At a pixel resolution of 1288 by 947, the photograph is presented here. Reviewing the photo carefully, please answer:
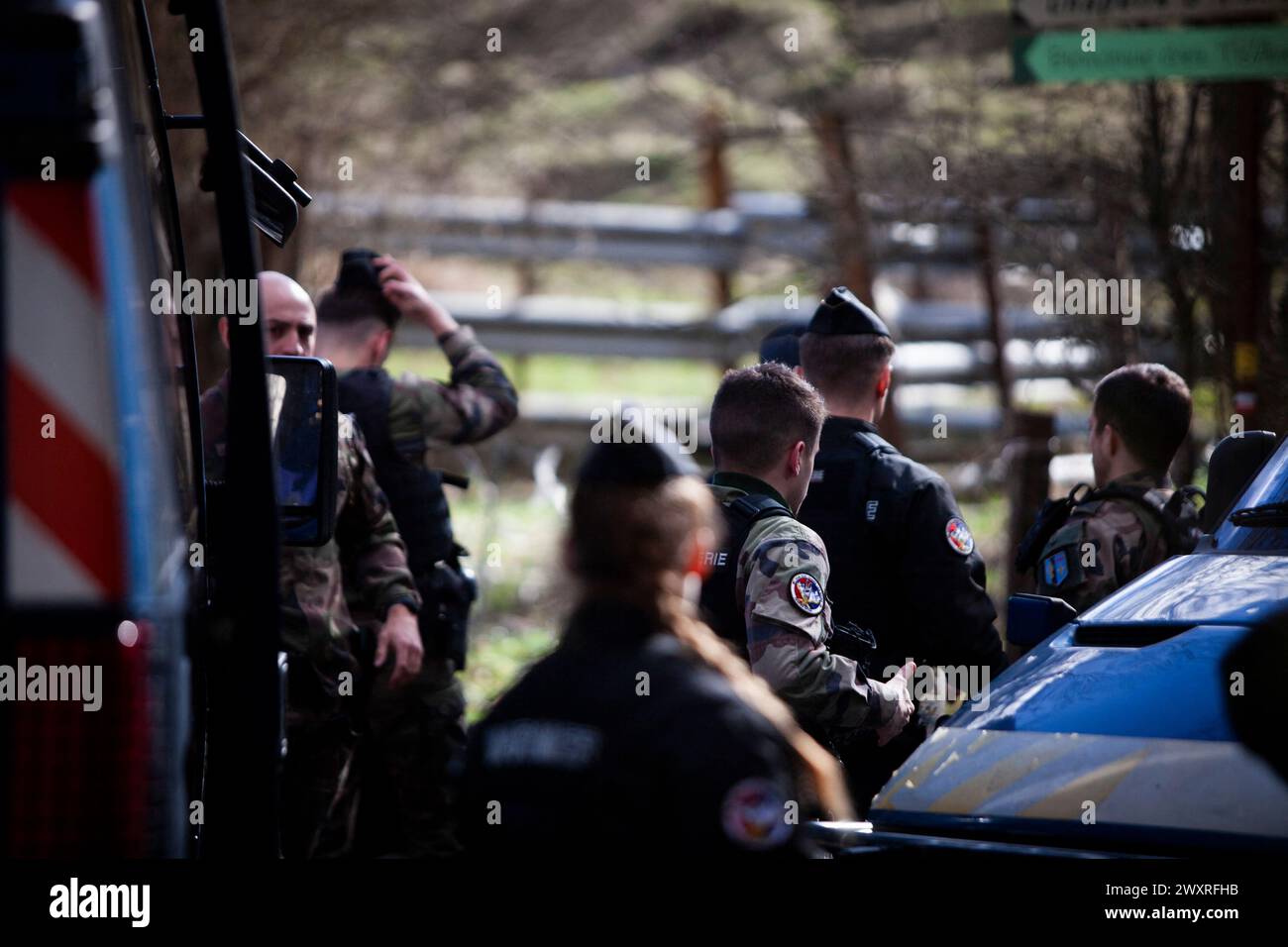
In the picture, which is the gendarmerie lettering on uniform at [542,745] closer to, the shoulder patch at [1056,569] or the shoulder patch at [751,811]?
the shoulder patch at [751,811]

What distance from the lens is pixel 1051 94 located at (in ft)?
27.2

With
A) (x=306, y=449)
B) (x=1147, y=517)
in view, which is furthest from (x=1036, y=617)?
(x=306, y=449)

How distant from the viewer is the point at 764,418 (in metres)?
3.91

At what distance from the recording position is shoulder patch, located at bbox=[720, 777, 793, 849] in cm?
215

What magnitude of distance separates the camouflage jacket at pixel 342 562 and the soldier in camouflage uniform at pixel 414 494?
11.6 inches

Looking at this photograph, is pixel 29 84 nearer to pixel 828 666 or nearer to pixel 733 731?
pixel 733 731

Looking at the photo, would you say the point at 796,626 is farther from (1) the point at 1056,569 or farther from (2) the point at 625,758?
(2) the point at 625,758

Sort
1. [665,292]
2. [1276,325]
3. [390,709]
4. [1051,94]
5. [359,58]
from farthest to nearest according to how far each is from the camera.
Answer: [665,292] < [359,58] < [1051,94] < [1276,325] < [390,709]

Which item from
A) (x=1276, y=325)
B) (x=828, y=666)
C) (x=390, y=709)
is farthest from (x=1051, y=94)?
(x=828, y=666)

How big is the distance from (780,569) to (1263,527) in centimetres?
102

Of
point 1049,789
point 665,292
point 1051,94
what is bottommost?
point 1049,789

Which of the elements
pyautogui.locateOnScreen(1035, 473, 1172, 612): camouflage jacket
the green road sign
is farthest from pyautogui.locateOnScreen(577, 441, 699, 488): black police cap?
the green road sign

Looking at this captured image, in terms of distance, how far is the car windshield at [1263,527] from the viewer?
11.2 feet
